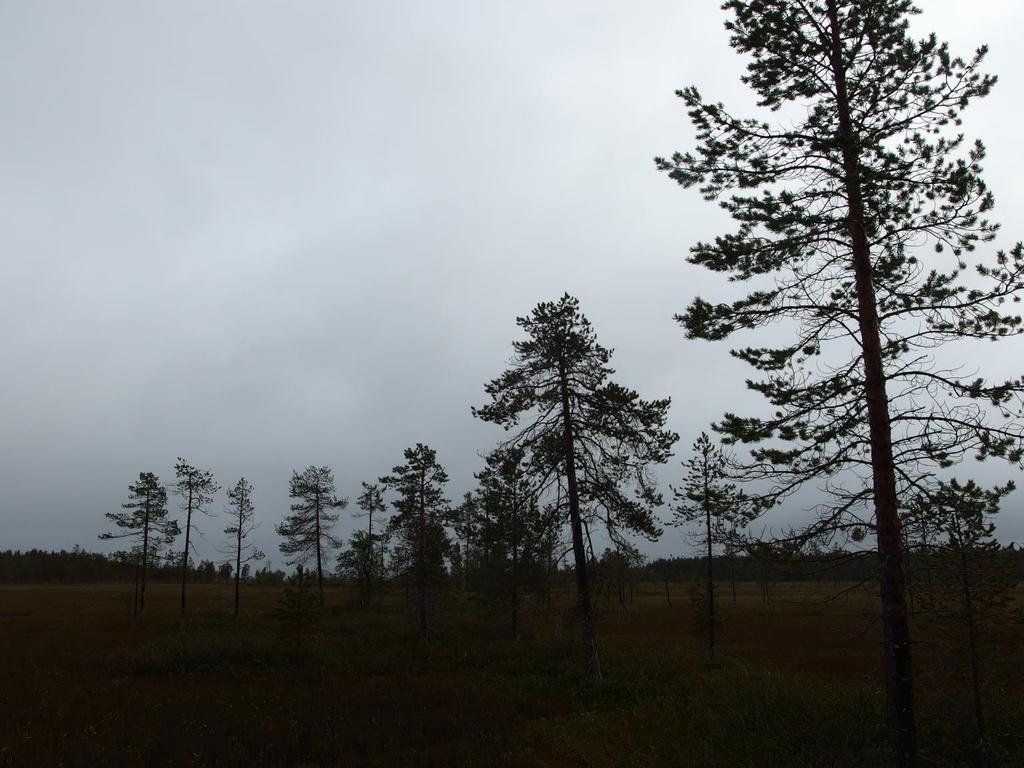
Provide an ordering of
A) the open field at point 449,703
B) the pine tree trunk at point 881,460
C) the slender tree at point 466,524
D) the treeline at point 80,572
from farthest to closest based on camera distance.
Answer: the treeline at point 80,572 < the slender tree at point 466,524 < the open field at point 449,703 < the pine tree trunk at point 881,460

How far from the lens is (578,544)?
19125 mm

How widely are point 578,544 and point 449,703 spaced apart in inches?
246

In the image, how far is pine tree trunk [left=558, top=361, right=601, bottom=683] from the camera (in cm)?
1905

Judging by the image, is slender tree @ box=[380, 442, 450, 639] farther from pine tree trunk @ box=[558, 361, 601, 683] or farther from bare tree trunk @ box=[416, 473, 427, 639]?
pine tree trunk @ box=[558, 361, 601, 683]

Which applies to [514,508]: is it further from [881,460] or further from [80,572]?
[80,572]

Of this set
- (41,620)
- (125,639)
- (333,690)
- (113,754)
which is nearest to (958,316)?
(113,754)

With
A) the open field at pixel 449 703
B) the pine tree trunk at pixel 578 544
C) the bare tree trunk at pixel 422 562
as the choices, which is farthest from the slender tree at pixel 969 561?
the bare tree trunk at pixel 422 562

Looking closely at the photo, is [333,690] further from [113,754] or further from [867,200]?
[867,200]

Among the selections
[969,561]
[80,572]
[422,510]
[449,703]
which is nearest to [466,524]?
[422,510]

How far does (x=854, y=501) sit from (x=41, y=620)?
53526mm

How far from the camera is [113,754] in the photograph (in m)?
11.6

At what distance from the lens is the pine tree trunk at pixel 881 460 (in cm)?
833

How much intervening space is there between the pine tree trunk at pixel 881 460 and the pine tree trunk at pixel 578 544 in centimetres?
1117

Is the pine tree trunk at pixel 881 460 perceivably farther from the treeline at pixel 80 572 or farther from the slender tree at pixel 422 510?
the treeline at pixel 80 572
